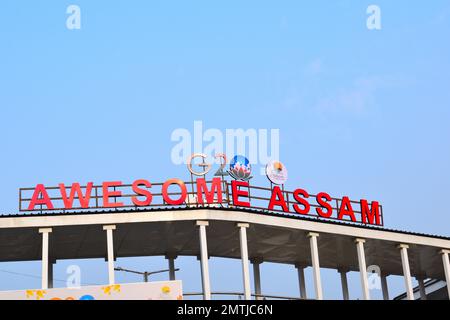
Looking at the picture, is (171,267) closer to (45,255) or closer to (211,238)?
(211,238)

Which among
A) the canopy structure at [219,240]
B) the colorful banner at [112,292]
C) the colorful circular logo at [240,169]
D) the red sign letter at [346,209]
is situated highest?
the colorful circular logo at [240,169]

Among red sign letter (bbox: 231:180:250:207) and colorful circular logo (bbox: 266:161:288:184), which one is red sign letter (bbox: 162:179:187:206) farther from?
colorful circular logo (bbox: 266:161:288:184)

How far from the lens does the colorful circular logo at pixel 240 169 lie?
43500mm

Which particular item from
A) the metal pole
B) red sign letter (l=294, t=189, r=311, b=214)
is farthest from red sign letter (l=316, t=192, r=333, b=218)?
the metal pole

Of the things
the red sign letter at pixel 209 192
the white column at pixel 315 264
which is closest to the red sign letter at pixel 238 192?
the red sign letter at pixel 209 192

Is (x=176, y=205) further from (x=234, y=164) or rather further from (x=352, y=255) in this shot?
(x=352, y=255)

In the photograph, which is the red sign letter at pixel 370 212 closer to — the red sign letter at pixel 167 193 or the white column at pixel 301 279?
the white column at pixel 301 279

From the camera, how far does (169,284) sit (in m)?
33.0

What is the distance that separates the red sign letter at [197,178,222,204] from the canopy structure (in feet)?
4.25

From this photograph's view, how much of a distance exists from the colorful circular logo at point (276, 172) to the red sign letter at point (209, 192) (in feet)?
15.0

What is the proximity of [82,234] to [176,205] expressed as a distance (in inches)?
201

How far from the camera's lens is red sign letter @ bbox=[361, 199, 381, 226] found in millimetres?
45188
